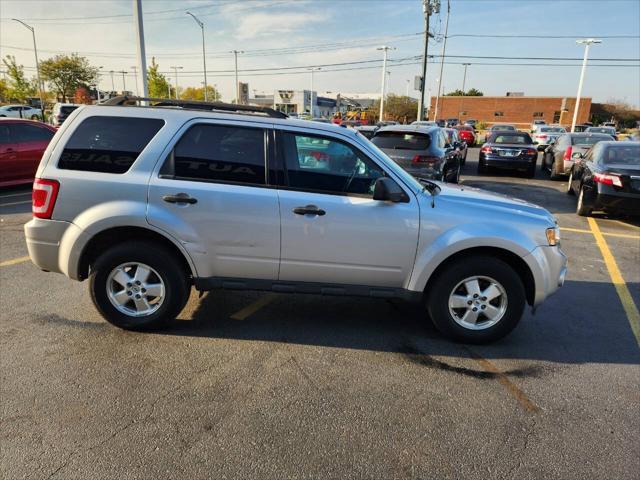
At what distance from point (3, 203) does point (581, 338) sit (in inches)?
404

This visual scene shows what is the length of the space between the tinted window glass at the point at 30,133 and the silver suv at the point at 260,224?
7629 millimetres

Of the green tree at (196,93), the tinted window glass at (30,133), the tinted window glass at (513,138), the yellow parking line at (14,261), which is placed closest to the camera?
the yellow parking line at (14,261)

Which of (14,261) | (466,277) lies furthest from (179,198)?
(14,261)

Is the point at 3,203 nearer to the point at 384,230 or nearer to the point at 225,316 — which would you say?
the point at 225,316

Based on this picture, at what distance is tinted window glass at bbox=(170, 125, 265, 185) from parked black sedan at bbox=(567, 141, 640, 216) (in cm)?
749

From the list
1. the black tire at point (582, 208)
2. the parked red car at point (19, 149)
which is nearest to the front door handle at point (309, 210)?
the black tire at point (582, 208)

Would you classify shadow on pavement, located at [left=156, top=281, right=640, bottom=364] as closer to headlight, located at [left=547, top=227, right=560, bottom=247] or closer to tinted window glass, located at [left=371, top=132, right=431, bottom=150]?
headlight, located at [left=547, top=227, right=560, bottom=247]

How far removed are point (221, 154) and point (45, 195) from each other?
4.82 ft

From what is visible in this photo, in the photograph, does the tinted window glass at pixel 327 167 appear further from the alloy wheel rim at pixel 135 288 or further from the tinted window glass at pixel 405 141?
the tinted window glass at pixel 405 141

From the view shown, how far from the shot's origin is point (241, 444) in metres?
2.66

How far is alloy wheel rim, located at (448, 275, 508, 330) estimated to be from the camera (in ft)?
12.7

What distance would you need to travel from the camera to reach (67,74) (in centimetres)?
6281

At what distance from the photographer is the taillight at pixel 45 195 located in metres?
3.70

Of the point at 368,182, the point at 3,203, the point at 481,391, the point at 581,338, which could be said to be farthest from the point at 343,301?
the point at 3,203
